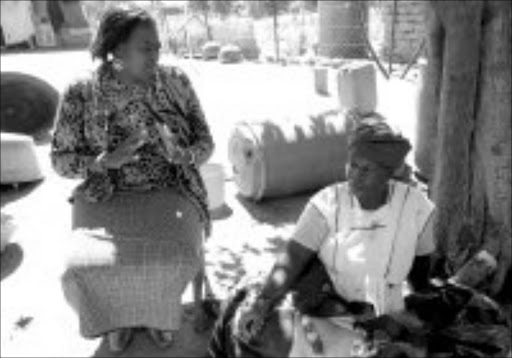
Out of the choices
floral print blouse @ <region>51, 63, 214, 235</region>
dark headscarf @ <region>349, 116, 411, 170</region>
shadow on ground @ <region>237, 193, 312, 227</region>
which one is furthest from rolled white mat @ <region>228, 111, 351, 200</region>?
dark headscarf @ <region>349, 116, 411, 170</region>

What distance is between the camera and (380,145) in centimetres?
318

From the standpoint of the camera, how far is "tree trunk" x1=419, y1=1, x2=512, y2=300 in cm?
439

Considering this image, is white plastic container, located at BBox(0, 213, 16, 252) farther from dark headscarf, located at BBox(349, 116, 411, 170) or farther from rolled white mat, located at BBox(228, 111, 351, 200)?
dark headscarf, located at BBox(349, 116, 411, 170)

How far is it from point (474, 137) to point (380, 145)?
167cm

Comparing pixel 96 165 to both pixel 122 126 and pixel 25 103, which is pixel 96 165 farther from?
pixel 25 103

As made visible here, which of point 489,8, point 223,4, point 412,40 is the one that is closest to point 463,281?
point 489,8

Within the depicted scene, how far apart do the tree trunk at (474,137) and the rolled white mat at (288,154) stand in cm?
214

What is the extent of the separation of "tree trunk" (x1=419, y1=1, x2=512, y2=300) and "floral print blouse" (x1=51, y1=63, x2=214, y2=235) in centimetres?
159

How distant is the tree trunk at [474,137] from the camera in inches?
173

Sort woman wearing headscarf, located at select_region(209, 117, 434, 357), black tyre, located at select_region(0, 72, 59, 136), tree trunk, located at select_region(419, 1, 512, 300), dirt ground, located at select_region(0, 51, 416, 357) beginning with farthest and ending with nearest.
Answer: black tyre, located at select_region(0, 72, 59, 136), dirt ground, located at select_region(0, 51, 416, 357), tree trunk, located at select_region(419, 1, 512, 300), woman wearing headscarf, located at select_region(209, 117, 434, 357)

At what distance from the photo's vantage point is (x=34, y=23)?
989 inches

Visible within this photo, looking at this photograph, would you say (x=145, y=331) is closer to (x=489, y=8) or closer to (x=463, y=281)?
(x=463, y=281)

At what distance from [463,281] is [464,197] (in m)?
0.63

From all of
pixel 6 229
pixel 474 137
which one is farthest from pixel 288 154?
pixel 6 229
